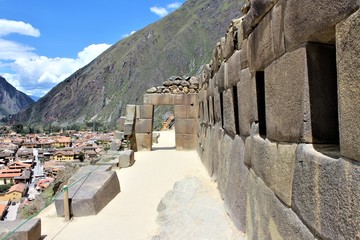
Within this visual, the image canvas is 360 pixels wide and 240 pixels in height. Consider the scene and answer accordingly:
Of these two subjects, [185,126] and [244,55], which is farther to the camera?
[185,126]

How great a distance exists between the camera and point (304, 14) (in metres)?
1.86

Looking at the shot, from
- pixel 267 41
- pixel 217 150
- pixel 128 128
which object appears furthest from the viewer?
pixel 128 128

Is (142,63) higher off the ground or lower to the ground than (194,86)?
higher

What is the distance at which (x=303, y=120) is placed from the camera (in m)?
1.98

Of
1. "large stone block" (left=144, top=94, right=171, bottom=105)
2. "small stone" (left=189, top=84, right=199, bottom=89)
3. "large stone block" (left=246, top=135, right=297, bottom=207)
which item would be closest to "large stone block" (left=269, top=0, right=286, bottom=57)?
"large stone block" (left=246, top=135, right=297, bottom=207)

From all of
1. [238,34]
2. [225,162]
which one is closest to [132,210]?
[225,162]

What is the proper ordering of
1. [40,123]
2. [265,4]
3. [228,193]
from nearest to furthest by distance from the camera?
[265,4]
[228,193]
[40,123]

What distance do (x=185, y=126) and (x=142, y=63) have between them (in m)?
105

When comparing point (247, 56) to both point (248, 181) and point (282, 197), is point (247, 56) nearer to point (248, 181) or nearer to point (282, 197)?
point (248, 181)

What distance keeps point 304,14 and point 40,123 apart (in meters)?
159

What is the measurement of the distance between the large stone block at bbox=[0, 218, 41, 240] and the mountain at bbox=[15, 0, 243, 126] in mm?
93478

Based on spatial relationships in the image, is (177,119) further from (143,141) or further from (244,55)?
(244,55)

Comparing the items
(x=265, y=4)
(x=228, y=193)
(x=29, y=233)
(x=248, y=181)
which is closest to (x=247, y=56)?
(x=265, y=4)

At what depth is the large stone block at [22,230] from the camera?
412 cm
